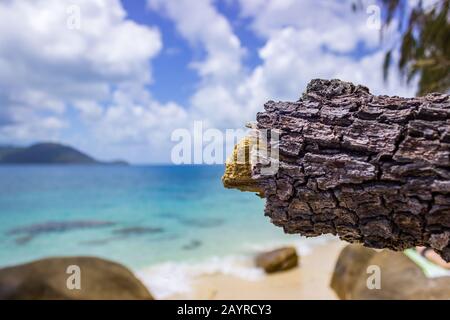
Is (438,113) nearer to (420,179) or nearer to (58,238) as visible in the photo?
(420,179)

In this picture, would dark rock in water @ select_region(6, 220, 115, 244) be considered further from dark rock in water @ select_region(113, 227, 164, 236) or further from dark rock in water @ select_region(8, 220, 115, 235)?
dark rock in water @ select_region(113, 227, 164, 236)

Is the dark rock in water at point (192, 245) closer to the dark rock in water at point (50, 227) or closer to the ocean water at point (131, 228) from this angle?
the ocean water at point (131, 228)

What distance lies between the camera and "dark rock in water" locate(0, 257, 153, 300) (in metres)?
3.62

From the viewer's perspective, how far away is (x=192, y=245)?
1114 cm

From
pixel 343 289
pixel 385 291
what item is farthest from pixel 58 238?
pixel 385 291

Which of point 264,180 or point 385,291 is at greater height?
point 264,180

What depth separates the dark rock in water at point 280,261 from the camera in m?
7.06

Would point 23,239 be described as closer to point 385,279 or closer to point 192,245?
point 192,245

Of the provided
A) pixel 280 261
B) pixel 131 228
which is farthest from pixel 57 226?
pixel 280 261

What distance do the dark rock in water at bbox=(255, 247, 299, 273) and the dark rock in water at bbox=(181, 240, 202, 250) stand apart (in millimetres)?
3785

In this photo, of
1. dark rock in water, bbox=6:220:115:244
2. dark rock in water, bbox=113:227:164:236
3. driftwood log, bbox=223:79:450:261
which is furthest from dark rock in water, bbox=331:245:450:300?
dark rock in water, bbox=6:220:115:244

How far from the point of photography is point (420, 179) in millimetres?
1347

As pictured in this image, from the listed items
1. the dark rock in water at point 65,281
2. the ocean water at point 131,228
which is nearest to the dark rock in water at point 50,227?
the ocean water at point 131,228
